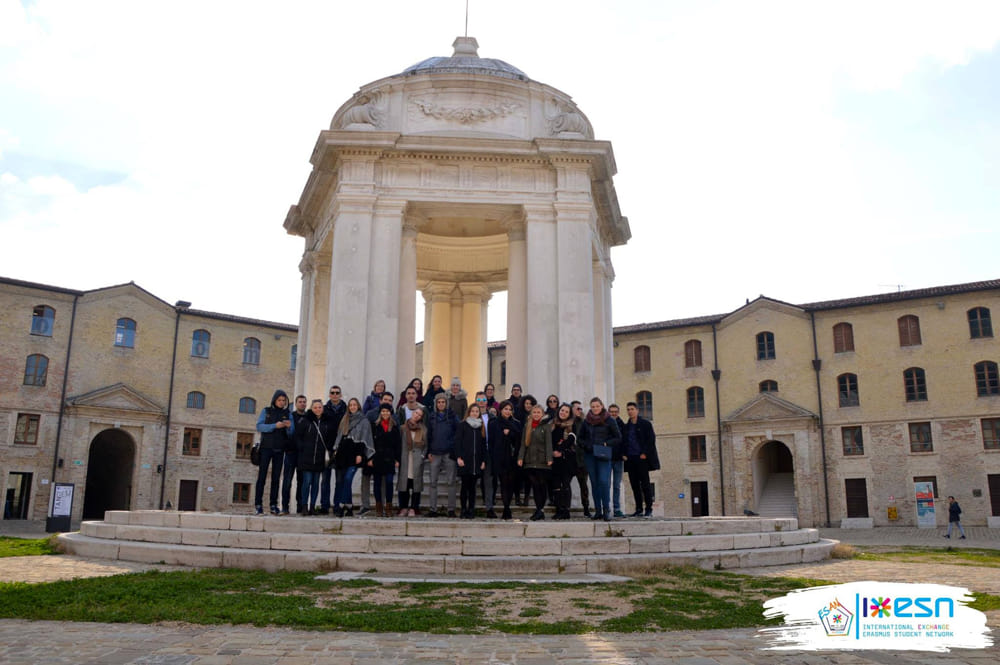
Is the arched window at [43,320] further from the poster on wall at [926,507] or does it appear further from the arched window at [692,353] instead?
the poster on wall at [926,507]

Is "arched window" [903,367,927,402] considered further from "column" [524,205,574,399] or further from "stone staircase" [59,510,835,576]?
"stone staircase" [59,510,835,576]

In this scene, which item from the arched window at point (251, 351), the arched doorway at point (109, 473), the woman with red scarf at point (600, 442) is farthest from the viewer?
the arched window at point (251, 351)

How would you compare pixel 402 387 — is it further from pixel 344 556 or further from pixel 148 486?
pixel 148 486

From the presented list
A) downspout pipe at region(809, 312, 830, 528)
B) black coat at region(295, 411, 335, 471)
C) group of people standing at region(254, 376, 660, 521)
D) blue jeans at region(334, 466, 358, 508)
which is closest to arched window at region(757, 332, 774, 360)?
downspout pipe at region(809, 312, 830, 528)

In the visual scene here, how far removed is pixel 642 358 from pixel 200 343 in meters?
25.7

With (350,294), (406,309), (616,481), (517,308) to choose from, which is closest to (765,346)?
(517,308)

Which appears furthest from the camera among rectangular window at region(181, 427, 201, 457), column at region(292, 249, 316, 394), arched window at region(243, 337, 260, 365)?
arched window at region(243, 337, 260, 365)

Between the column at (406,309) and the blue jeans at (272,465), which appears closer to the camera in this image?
the blue jeans at (272,465)

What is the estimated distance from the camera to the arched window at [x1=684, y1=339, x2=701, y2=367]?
4678 centimetres

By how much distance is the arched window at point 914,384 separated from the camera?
40562 mm

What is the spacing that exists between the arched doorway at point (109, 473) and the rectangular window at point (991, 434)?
42610mm

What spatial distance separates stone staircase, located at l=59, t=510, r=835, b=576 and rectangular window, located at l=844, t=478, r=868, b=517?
30.8 metres

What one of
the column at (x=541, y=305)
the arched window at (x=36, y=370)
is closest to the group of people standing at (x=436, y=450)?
the column at (x=541, y=305)

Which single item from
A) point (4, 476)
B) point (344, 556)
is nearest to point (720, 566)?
point (344, 556)
